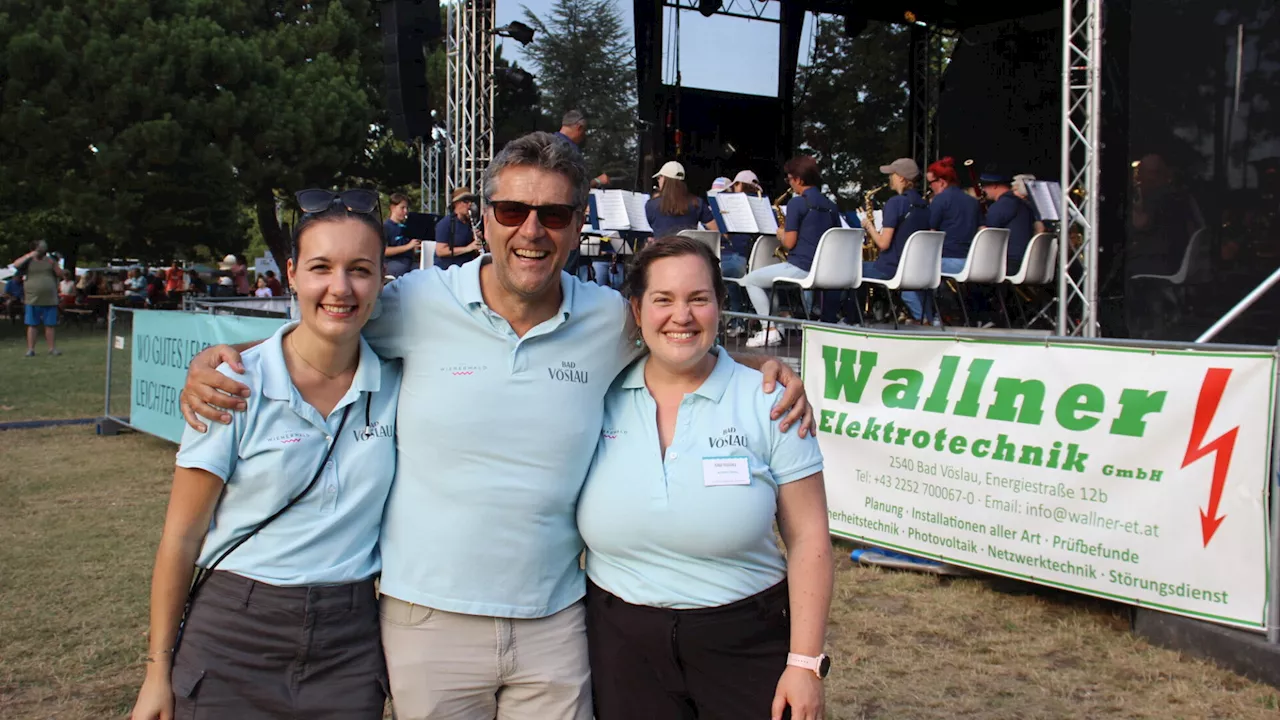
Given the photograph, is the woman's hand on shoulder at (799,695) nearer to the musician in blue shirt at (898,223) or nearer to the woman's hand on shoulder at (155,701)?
the woman's hand on shoulder at (155,701)

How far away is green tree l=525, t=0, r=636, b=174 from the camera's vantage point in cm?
1973

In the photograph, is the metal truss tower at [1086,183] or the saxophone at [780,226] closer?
the metal truss tower at [1086,183]

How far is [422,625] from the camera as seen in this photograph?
2.18 metres

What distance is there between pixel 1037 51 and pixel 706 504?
52.0 feet

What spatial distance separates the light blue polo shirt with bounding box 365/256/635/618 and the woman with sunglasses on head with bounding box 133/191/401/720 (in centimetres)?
9

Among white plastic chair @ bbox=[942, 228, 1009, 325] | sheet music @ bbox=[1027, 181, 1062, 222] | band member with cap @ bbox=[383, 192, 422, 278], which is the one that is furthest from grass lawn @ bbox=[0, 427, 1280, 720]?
band member with cap @ bbox=[383, 192, 422, 278]

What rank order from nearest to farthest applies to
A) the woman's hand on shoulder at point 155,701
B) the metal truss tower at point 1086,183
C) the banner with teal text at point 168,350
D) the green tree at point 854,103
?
1. the woman's hand on shoulder at point 155,701
2. the banner with teal text at point 168,350
3. the metal truss tower at point 1086,183
4. the green tree at point 854,103

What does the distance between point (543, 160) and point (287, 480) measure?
2.77ft

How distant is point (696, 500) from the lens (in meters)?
2.12

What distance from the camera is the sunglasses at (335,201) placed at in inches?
86.0

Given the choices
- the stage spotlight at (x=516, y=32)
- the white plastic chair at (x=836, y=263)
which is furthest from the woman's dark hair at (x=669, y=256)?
the stage spotlight at (x=516, y=32)

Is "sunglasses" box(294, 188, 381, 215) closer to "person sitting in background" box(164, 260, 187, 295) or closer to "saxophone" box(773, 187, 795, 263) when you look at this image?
"saxophone" box(773, 187, 795, 263)

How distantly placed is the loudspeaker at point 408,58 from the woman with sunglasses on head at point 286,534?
14391 mm

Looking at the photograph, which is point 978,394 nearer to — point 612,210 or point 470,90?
point 612,210
